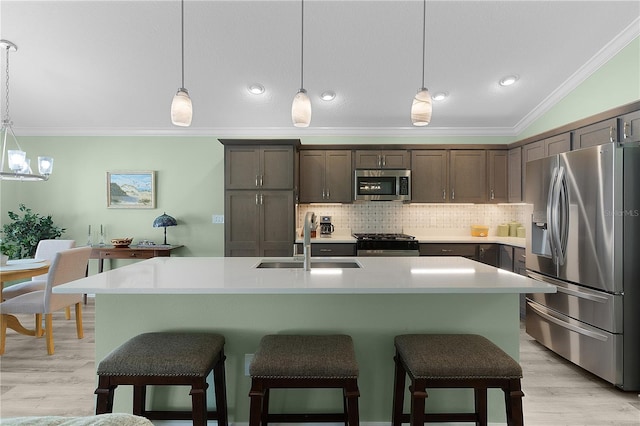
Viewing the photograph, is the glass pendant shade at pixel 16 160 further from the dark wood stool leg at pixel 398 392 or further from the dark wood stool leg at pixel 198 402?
the dark wood stool leg at pixel 398 392

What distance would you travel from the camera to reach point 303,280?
5.67 ft

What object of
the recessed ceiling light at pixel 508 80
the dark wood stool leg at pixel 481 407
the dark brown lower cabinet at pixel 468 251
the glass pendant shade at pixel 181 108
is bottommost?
the dark wood stool leg at pixel 481 407

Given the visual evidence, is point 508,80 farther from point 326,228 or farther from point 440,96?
point 326,228

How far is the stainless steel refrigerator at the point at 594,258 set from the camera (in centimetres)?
239

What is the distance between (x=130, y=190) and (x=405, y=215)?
392cm

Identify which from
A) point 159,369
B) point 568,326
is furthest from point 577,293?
point 159,369

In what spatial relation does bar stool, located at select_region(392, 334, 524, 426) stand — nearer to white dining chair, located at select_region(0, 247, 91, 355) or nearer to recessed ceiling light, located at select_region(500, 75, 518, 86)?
A: white dining chair, located at select_region(0, 247, 91, 355)

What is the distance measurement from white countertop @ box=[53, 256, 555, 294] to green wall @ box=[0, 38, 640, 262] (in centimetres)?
268

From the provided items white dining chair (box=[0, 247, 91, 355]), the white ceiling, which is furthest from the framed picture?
white dining chair (box=[0, 247, 91, 355])

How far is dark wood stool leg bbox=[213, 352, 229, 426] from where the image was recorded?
5.77ft

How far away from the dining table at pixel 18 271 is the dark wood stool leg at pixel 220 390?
2.38 metres

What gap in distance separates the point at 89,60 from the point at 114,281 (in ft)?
9.54

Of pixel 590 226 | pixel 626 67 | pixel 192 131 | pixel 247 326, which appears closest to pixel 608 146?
pixel 590 226

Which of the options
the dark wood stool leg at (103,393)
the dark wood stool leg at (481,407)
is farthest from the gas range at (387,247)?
the dark wood stool leg at (103,393)
